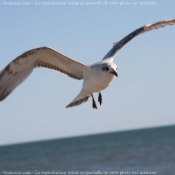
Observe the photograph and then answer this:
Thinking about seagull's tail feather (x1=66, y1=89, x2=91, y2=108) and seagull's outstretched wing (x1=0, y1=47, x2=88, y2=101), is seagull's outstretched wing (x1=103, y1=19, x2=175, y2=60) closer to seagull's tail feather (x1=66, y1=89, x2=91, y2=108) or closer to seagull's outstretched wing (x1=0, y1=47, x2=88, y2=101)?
seagull's outstretched wing (x1=0, y1=47, x2=88, y2=101)

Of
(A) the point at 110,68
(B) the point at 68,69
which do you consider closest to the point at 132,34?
(B) the point at 68,69

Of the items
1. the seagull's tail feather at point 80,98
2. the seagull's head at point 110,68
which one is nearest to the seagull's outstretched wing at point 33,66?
the seagull's tail feather at point 80,98

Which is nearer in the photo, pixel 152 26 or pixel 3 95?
pixel 3 95

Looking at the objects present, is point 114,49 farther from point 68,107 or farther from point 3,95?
point 3,95

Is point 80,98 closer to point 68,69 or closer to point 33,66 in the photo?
point 68,69

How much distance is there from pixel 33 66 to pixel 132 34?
1.86 metres

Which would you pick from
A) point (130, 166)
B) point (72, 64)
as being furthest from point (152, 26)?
point (130, 166)

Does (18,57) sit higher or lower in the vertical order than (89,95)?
higher

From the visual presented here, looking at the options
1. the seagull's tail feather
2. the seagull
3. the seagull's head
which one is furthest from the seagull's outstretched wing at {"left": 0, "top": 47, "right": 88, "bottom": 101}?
the seagull's head

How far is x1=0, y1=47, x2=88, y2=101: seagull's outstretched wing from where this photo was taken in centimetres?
882

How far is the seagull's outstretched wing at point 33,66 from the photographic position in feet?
28.9

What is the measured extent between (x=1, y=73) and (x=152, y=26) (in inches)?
121

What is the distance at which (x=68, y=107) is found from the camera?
923cm

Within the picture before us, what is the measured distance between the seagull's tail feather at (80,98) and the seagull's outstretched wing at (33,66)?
16.6 inches
